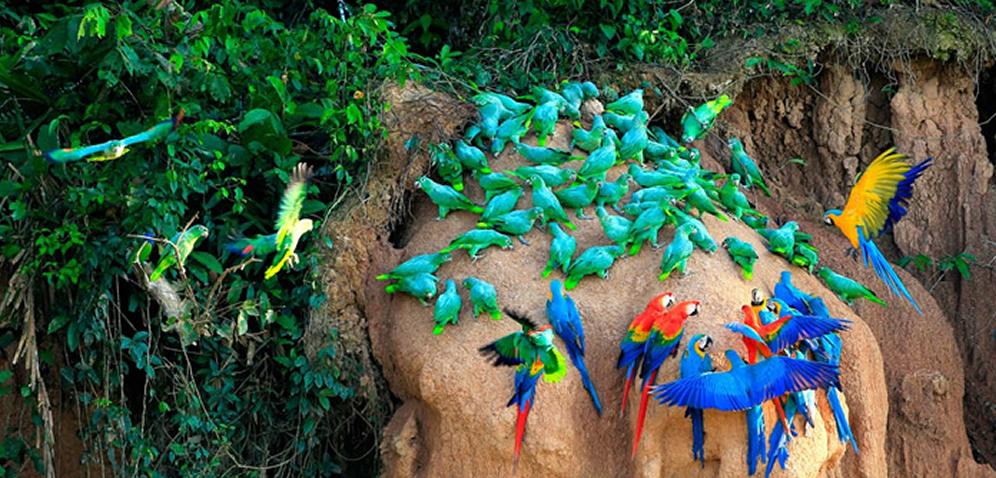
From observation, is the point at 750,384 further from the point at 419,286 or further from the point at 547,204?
the point at 419,286

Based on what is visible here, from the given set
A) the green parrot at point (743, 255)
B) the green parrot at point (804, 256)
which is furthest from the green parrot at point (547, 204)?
the green parrot at point (804, 256)

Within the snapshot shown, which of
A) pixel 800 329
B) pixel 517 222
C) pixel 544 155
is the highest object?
pixel 800 329

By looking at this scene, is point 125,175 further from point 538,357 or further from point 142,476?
point 538,357

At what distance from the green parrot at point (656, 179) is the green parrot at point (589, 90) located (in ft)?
1.86

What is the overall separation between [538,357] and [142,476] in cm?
176

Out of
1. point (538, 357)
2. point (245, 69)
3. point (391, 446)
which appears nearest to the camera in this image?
point (538, 357)

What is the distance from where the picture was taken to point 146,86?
5992 millimetres

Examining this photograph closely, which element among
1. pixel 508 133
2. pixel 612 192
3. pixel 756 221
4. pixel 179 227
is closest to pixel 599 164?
pixel 612 192

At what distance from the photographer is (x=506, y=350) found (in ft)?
18.1

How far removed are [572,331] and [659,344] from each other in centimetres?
38

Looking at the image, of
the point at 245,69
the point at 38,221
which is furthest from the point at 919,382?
the point at 38,221

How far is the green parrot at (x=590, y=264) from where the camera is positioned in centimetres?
589

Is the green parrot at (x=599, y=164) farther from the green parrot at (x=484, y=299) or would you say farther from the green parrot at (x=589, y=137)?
the green parrot at (x=484, y=299)

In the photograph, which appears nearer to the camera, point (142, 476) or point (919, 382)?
point (142, 476)
